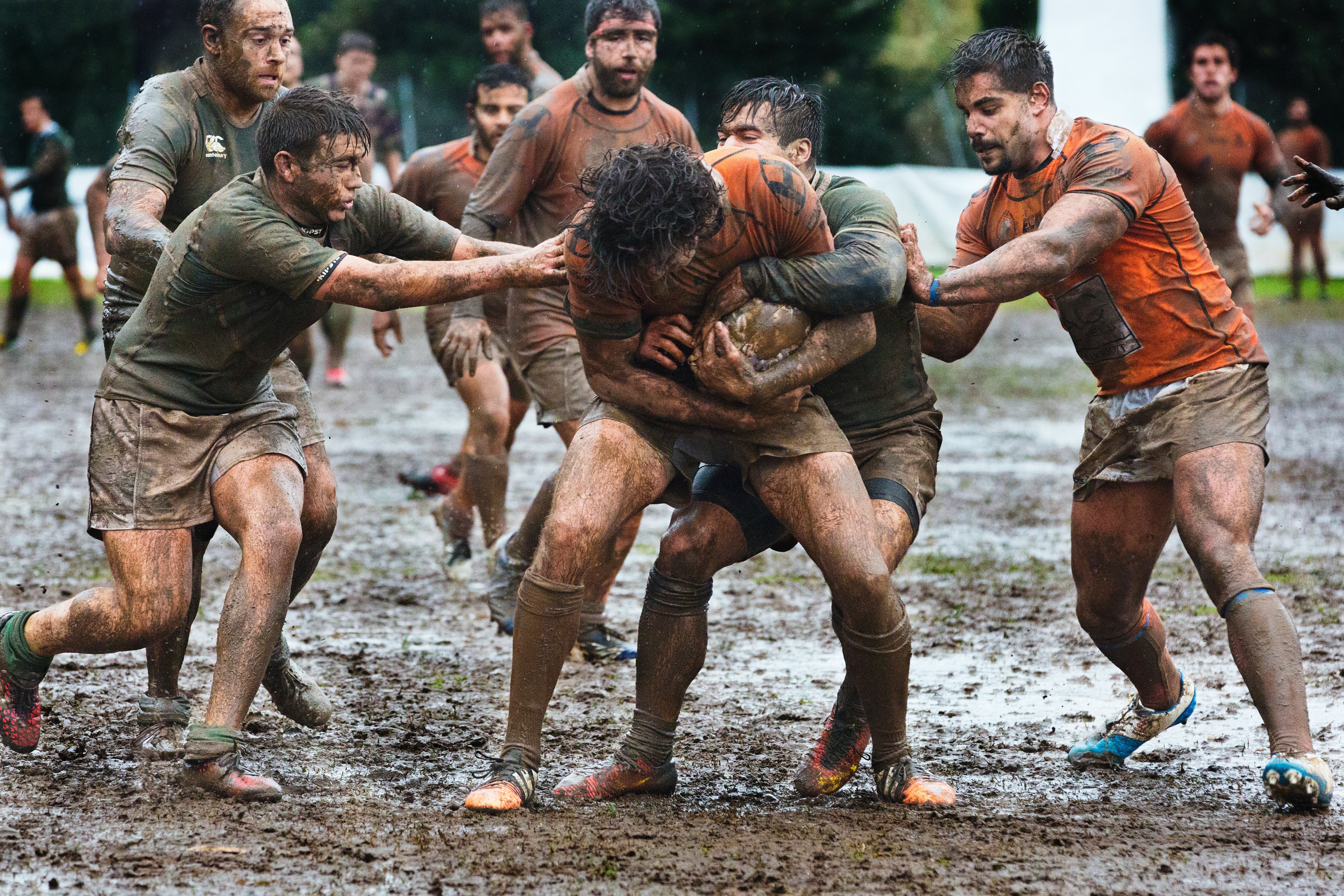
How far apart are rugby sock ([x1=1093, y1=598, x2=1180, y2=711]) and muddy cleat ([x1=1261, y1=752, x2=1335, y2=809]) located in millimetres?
703

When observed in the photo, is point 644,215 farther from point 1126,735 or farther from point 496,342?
point 496,342

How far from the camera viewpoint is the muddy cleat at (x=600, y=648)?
600 cm

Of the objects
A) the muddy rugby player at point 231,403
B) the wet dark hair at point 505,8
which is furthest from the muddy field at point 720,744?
the wet dark hair at point 505,8

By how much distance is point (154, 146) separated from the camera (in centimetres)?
477

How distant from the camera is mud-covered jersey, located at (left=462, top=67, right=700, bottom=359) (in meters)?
6.35

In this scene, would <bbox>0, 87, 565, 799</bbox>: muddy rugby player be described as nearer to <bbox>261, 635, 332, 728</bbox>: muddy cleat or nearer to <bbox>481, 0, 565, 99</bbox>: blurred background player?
<bbox>261, 635, 332, 728</bbox>: muddy cleat

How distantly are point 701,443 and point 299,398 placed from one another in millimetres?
1423

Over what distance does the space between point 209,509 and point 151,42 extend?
77.7 ft

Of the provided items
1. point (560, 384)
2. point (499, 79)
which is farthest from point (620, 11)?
point (499, 79)

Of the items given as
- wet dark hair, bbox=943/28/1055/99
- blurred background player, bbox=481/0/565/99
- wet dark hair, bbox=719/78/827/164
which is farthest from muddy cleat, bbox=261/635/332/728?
blurred background player, bbox=481/0/565/99

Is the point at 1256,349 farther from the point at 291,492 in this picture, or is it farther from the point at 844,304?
the point at 291,492

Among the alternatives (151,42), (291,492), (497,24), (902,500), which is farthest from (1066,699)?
(151,42)

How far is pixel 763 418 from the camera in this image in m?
4.15

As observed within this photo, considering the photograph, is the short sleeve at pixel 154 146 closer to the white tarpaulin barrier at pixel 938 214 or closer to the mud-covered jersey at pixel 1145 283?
the mud-covered jersey at pixel 1145 283
